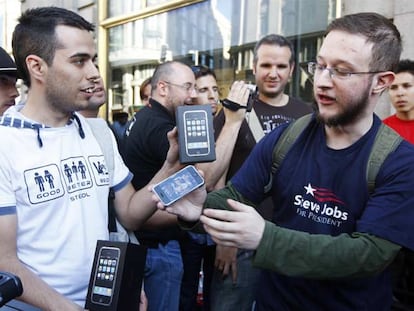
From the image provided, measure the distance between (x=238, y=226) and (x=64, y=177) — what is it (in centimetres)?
81

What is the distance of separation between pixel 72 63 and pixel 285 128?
3.14ft

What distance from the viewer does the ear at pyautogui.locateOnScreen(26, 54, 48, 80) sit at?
1.99m

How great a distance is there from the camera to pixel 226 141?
275 centimetres

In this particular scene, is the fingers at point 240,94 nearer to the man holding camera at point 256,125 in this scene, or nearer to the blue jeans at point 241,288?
the man holding camera at point 256,125

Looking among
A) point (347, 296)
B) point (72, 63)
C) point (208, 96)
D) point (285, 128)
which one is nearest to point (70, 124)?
point (72, 63)

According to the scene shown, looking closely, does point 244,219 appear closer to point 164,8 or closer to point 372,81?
point 372,81

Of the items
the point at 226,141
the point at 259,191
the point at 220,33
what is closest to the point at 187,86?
the point at 226,141

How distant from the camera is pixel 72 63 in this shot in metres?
2.02

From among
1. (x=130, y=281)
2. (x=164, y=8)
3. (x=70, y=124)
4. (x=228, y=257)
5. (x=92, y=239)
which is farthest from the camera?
(x=164, y=8)

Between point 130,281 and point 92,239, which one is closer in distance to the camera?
point 130,281

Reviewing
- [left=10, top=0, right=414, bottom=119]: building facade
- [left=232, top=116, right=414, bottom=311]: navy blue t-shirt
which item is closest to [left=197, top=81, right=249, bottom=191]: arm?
[left=232, top=116, right=414, bottom=311]: navy blue t-shirt

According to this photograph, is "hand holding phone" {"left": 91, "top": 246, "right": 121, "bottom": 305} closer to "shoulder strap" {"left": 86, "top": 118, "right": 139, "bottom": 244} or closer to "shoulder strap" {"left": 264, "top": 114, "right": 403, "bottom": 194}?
"shoulder strap" {"left": 86, "top": 118, "right": 139, "bottom": 244}

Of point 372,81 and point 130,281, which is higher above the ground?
point 372,81

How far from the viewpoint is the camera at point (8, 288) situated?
120 cm
